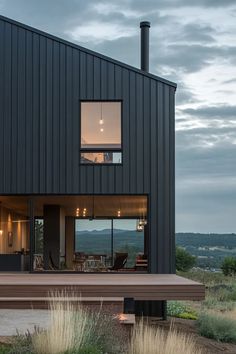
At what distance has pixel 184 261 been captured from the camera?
99.1 feet

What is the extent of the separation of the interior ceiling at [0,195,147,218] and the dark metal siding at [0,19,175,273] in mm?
775

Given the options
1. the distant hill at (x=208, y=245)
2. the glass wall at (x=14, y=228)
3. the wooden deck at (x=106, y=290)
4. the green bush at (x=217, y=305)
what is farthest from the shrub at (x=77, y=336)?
the distant hill at (x=208, y=245)

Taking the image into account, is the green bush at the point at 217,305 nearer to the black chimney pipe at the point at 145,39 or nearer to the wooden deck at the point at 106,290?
the wooden deck at the point at 106,290

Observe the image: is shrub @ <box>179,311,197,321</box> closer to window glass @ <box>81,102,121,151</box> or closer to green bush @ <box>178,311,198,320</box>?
green bush @ <box>178,311,198,320</box>

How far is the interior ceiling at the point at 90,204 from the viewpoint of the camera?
1783 centimetres

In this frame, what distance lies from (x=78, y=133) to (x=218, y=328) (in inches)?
214

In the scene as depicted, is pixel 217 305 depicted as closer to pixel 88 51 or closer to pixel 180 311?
pixel 180 311

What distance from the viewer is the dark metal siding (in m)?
16.4

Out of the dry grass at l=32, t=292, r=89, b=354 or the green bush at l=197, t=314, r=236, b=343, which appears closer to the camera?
the dry grass at l=32, t=292, r=89, b=354

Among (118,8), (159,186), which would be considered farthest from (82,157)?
(118,8)

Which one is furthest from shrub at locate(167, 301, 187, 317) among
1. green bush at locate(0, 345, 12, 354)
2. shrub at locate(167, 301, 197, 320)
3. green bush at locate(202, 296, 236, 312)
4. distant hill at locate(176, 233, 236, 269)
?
distant hill at locate(176, 233, 236, 269)

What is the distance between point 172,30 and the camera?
64.1 ft

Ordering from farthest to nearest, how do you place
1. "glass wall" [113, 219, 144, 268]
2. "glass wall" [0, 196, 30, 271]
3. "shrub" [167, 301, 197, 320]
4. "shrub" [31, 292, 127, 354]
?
1. "glass wall" [0, 196, 30, 271]
2. "glass wall" [113, 219, 144, 268]
3. "shrub" [167, 301, 197, 320]
4. "shrub" [31, 292, 127, 354]

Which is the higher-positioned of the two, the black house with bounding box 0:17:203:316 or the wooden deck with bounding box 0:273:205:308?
the black house with bounding box 0:17:203:316
